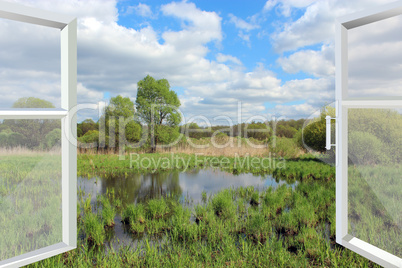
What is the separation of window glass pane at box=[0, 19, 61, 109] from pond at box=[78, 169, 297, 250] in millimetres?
1888

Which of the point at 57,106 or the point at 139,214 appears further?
the point at 139,214

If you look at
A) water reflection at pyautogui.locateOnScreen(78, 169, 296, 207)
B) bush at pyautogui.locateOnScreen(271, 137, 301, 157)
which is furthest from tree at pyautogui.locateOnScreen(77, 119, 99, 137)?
bush at pyautogui.locateOnScreen(271, 137, 301, 157)

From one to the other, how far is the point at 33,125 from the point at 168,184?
3719mm

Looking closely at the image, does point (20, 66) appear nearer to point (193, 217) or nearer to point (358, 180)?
point (193, 217)

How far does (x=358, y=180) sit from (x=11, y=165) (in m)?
3.30

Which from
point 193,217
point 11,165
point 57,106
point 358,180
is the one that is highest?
point 57,106

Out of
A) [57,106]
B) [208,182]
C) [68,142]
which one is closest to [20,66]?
[57,106]

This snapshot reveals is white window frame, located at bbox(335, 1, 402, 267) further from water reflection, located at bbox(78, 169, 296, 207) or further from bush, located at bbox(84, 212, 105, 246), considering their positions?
bush, located at bbox(84, 212, 105, 246)

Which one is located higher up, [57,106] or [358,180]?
[57,106]

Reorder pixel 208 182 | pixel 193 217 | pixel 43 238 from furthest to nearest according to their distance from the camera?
pixel 208 182 < pixel 193 217 < pixel 43 238

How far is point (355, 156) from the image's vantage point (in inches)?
99.2

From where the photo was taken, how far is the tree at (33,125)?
2119 mm

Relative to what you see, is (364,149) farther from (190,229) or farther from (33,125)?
(33,125)

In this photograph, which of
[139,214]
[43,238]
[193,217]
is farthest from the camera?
[193,217]
